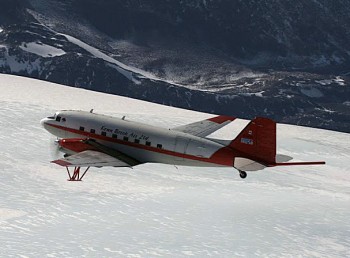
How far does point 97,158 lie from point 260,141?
1280cm

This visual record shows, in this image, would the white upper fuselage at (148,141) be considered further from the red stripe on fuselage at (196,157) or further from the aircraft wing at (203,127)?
the aircraft wing at (203,127)

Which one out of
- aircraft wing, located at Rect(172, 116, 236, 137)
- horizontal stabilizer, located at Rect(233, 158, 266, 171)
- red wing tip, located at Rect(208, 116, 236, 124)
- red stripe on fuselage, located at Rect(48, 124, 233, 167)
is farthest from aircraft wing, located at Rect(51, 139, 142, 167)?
red wing tip, located at Rect(208, 116, 236, 124)

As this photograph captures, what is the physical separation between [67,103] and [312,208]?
46.1 meters

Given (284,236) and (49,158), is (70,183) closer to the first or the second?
(49,158)

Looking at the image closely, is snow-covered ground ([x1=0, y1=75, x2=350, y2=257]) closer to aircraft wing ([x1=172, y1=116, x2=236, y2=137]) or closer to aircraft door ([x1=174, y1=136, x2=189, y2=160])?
aircraft door ([x1=174, y1=136, x2=189, y2=160])

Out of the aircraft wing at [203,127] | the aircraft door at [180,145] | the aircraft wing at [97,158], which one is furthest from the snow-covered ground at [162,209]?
the aircraft wing at [203,127]

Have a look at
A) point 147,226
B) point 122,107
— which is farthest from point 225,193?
point 122,107

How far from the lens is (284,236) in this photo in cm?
4228

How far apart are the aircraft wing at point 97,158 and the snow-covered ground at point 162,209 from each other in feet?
6.82

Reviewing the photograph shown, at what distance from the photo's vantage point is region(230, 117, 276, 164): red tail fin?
153 feet

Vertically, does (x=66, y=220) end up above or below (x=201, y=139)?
below

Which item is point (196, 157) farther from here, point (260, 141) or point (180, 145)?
point (260, 141)

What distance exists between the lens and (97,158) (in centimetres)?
4691

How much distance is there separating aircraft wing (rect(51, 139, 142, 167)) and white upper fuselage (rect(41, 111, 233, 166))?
2.63ft
